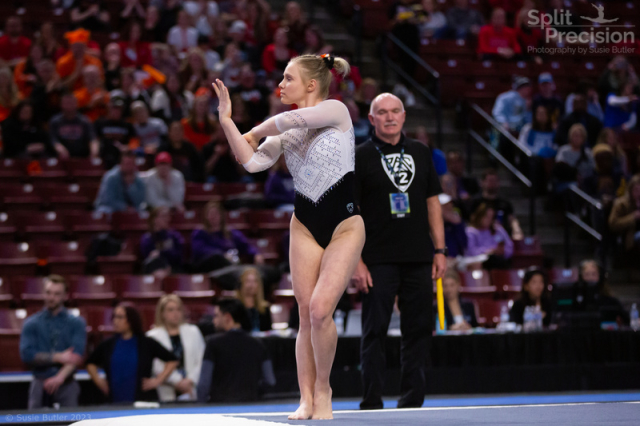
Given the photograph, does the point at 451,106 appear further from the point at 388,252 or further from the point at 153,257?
the point at 388,252

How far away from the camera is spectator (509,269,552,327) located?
7820mm

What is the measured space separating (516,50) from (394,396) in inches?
315

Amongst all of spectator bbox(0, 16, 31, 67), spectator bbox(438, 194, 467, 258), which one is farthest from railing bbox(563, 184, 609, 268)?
spectator bbox(0, 16, 31, 67)

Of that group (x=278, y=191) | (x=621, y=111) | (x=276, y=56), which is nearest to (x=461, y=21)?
(x=621, y=111)

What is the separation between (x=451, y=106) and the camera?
12875mm

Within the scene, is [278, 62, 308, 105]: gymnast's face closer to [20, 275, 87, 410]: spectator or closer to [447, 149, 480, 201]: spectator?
[20, 275, 87, 410]: spectator

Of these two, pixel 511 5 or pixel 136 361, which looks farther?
pixel 511 5

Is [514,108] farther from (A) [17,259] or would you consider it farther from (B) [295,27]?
(A) [17,259]

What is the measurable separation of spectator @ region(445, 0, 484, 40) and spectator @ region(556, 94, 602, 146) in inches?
98.7

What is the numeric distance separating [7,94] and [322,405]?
8.03m

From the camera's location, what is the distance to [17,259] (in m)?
8.72

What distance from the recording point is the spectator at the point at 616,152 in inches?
437

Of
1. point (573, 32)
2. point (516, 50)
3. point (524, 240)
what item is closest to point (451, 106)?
point (516, 50)

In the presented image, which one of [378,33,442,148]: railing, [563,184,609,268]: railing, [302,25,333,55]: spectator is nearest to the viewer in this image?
[563,184,609,268]: railing
